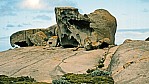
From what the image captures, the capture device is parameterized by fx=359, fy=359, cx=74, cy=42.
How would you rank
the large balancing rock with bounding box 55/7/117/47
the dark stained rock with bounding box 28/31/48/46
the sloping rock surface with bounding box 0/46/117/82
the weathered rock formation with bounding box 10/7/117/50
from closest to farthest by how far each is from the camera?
the sloping rock surface with bounding box 0/46/117/82 → the weathered rock formation with bounding box 10/7/117/50 → the large balancing rock with bounding box 55/7/117/47 → the dark stained rock with bounding box 28/31/48/46

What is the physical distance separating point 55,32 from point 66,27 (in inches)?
323

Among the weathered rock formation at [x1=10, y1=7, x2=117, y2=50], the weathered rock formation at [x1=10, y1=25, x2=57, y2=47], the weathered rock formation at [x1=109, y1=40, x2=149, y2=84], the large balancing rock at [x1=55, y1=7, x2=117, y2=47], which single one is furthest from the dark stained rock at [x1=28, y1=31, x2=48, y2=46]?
the weathered rock formation at [x1=109, y1=40, x2=149, y2=84]

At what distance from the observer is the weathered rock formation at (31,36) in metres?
65.2

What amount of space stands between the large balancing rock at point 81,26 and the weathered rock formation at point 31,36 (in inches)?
272

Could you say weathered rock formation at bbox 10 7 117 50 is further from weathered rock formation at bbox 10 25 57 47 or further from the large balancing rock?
weathered rock formation at bbox 10 25 57 47

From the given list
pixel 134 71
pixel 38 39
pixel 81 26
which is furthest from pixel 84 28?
pixel 134 71

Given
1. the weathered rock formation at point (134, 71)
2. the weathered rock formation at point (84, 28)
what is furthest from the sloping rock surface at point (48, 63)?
the weathered rock formation at point (134, 71)

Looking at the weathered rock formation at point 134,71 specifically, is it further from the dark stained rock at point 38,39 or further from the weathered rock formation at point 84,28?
the dark stained rock at point 38,39

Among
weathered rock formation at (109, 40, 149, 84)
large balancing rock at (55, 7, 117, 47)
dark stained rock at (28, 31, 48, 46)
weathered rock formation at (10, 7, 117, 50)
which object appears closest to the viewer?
weathered rock formation at (109, 40, 149, 84)

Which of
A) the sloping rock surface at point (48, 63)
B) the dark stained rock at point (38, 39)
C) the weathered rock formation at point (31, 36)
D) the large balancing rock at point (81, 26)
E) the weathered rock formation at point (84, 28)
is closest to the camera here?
the sloping rock surface at point (48, 63)

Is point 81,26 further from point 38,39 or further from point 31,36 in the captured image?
point 31,36

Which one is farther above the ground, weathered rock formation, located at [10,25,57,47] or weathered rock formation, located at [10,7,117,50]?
weathered rock formation, located at [10,7,117,50]

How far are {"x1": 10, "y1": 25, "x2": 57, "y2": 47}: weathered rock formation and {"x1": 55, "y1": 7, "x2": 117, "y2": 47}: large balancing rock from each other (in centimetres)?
692

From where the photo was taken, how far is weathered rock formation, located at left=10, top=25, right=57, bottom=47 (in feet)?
214
